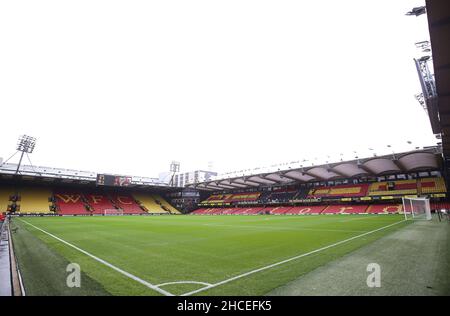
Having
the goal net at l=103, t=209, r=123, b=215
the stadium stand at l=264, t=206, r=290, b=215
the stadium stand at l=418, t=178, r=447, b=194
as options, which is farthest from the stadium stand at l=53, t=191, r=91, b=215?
the stadium stand at l=418, t=178, r=447, b=194

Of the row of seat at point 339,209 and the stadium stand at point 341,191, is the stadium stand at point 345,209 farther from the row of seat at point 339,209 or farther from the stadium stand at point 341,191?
the stadium stand at point 341,191

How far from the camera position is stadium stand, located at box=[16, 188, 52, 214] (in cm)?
4778

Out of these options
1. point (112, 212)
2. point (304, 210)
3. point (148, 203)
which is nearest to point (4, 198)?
point (112, 212)

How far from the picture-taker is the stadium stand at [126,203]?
60228 mm

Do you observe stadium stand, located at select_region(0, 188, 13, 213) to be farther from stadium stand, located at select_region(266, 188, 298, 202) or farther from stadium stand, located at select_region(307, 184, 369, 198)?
stadium stand, located at select_region(307, 184, 369, 198)

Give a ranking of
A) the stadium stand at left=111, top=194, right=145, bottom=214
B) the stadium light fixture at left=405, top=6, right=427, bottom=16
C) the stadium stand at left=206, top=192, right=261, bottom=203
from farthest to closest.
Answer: the stadium stand at left=206, top=192, right=261, bottom=203 → the stadium stand at left=111, top=194, right=145, bottom=214 → the stadium light fixture at left=405, top=6, right=427, bottom=16

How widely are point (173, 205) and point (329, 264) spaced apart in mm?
73023

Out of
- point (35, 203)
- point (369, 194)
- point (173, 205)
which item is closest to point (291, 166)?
point (369, 194)

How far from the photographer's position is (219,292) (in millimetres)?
4945

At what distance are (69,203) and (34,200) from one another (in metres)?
6.44

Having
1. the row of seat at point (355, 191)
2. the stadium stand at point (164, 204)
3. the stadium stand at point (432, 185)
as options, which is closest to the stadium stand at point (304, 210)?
the row of seat at point (355, 191)

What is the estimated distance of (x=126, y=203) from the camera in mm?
64062
